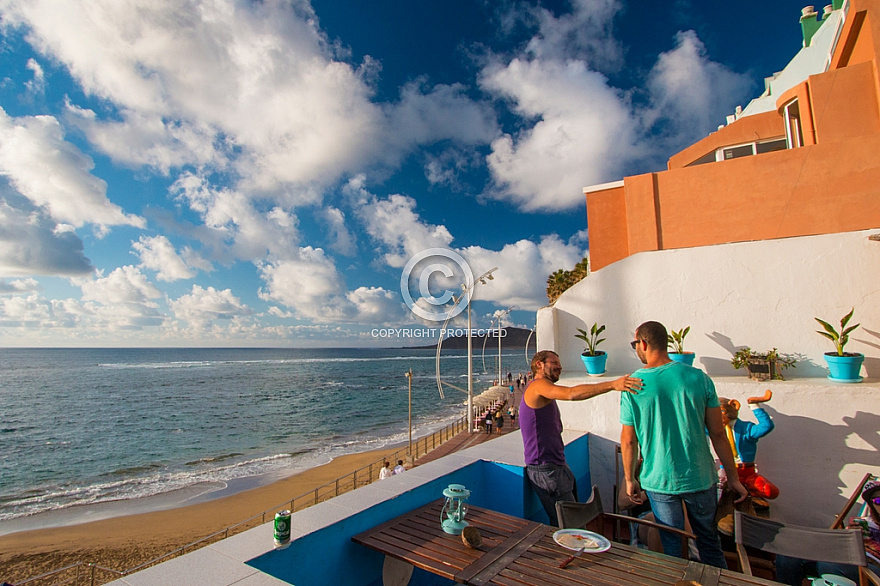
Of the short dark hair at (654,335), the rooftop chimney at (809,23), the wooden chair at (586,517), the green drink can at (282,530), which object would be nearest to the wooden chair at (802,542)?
the wooden chair at (586,517)

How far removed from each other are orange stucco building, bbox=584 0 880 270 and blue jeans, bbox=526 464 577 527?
5.40m

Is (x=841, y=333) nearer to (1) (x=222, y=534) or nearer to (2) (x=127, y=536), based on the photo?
(1) (x=222, y=534)

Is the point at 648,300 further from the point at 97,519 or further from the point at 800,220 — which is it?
the point at 97,519

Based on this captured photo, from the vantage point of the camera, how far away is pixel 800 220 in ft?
20.0

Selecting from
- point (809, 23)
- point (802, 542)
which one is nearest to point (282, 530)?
point (802, 542)

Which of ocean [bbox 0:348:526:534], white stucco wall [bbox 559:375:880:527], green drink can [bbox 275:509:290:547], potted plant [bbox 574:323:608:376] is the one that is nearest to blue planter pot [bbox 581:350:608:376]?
potted plant [bbox 574:323:608:376]

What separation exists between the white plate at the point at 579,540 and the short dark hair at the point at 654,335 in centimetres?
110

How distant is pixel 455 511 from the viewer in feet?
8.57

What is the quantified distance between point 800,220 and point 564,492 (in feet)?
18.9

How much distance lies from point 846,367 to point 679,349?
4.92ft

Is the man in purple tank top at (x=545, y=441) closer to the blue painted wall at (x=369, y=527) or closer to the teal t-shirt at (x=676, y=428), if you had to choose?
the blue painted wall at (x=369, y=527)

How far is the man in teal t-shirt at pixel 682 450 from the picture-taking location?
2.37 metres

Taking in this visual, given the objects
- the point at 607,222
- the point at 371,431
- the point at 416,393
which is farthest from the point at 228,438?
the point at 607,222

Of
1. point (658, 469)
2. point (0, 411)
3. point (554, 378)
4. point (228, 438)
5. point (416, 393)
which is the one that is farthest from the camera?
point (416, 393)
